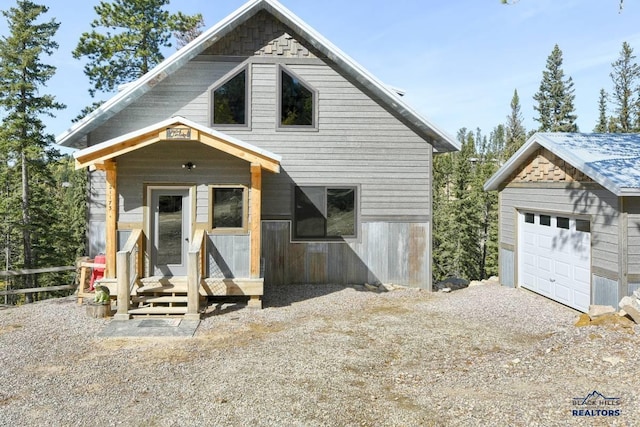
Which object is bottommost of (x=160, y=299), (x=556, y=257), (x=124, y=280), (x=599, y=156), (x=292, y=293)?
(x=292, y=293)

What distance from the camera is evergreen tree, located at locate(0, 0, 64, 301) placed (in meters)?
→ 18.7

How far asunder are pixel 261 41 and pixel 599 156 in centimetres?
884

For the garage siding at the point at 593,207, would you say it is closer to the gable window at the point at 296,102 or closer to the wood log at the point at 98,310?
the gable window at the point at 296,102

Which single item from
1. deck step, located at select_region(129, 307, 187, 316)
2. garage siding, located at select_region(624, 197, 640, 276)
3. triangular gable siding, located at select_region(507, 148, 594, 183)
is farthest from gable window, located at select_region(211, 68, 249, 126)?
garage siding, located at select_region(624, 197, 640, 276)

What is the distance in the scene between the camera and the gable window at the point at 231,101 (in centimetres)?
1084

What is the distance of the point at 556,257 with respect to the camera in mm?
9633

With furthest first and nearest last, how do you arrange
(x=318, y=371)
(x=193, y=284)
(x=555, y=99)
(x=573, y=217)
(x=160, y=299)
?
(x=555, y=99), (x=573, y=217), (x=160, y=299), (x=193, y=284), (x=318, y=371)

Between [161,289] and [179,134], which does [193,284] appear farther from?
[179,134]

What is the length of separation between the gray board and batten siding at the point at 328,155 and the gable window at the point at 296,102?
0.19 metres

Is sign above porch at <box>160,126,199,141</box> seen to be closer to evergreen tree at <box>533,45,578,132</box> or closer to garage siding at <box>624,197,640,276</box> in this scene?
garage siding at <box>624,197,640,276</box>

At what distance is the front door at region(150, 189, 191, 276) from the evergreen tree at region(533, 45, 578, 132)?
42.9 meters

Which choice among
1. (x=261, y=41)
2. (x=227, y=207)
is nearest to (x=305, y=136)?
(x=261, y=41)

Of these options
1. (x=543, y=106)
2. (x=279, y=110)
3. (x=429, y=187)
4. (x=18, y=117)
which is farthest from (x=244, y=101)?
(x=543, y=106)

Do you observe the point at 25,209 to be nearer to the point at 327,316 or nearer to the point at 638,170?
the point at 327,316
